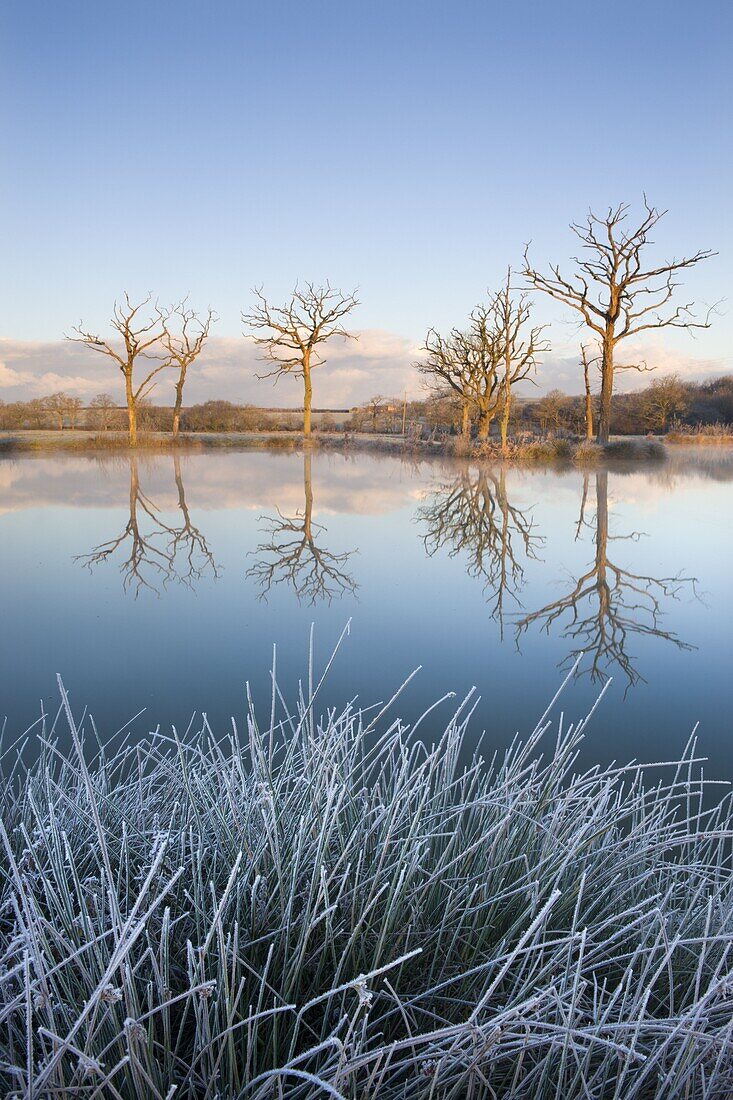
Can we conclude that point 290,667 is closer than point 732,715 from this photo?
No

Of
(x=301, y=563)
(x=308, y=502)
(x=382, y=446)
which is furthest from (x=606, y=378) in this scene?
(x=301, y=563)

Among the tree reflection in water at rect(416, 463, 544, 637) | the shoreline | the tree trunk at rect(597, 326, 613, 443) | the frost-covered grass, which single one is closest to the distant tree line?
the shoreline

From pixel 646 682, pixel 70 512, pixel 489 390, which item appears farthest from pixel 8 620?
pixel 489 390

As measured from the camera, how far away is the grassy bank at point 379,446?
19.4 metres

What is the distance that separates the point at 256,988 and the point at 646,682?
118 inches

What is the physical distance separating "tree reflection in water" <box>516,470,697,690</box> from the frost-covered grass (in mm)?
2431

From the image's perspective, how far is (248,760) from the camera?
114 inches

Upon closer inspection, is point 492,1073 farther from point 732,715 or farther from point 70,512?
point 70,512

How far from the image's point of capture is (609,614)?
5215 millimetres

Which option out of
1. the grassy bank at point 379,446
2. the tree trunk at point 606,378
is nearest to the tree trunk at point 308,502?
the grassy bank at point 379,446

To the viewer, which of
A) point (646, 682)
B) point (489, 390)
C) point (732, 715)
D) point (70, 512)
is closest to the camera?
point (732, 715)

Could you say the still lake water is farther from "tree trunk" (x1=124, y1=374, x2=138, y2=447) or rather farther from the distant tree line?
the distant tree line

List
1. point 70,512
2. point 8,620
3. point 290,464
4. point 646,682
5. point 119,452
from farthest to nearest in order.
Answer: point 119,452, point 290,464, point 70,512, point 8,620, point 646,682

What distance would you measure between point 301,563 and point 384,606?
1.73 m
